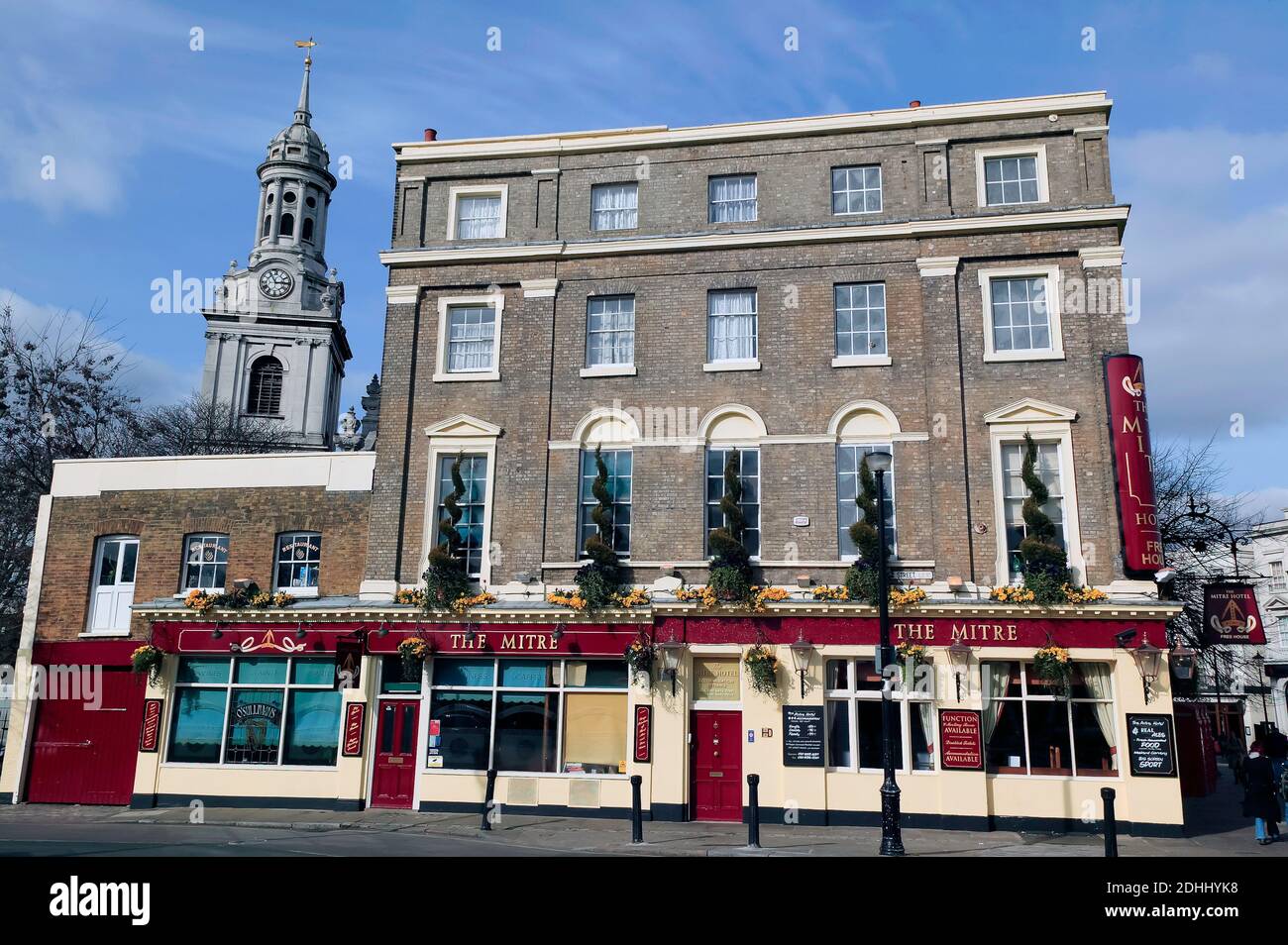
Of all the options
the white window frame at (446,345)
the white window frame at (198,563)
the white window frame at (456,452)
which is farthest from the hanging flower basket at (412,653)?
the white window frame at (446,345)

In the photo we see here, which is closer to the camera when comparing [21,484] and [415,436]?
[415,436]

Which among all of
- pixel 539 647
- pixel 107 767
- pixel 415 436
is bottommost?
pixel 107 767

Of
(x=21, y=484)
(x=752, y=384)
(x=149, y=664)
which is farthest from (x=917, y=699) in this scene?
(x=21, y=484)

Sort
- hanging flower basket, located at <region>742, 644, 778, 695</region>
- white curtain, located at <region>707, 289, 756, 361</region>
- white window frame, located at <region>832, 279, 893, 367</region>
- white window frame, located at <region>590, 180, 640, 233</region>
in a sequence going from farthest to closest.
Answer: white window frame, located at <region>590, 180, 640, 233</region> < white curtain, located at <region>707, 289, 756, 361</region> < white window frame, located at <region>832, 279, 893, 367</region> < hanging flower basket, located at <region>742, 644, 778, 695</region>

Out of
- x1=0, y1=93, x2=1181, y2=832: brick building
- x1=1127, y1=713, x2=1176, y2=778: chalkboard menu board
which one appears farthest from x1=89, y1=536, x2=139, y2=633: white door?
x1=1127, y1=713, x2=1176, y2=778: chalkboard menu board

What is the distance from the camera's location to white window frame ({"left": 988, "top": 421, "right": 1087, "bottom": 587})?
1841 centimetres

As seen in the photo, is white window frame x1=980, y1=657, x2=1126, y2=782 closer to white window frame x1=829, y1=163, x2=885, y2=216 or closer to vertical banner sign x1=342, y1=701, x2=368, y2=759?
white window frame x1=829, y1=163, x2=885, y2=216

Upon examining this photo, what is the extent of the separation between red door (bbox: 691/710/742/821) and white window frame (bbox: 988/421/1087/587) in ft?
19.7

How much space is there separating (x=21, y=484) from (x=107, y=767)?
15.3 meters

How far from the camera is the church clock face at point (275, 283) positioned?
200 ft

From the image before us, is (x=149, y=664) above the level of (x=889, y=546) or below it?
below

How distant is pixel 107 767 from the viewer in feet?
68.8
